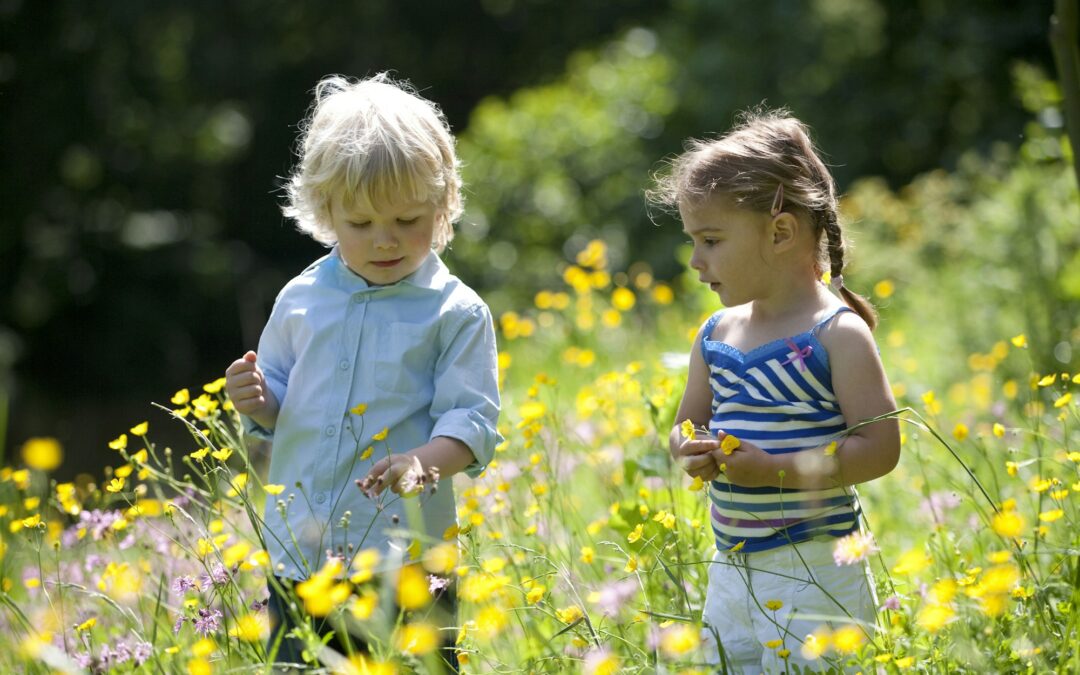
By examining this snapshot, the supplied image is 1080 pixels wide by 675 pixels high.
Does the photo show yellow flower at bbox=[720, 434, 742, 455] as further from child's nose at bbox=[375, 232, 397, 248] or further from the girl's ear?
child's nose at bbox=[375, 232, 397, 248]

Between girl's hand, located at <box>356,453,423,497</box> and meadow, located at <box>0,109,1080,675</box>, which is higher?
girl's hand, located at <box>356,453,423,497</box>

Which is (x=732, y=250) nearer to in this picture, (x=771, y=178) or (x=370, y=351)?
(x=771, y=178)

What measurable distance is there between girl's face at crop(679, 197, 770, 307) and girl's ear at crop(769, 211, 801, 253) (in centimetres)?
2

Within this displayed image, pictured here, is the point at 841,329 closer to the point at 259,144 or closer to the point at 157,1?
the point at 157,1

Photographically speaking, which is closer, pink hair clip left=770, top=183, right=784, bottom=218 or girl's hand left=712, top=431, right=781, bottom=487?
girl's hand left=712, top=431, right=781, bottom=487

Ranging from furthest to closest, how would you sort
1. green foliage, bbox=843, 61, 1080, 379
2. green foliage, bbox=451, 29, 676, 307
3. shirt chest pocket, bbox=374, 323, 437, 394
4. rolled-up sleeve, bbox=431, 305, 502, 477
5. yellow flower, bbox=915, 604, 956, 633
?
green foliage, bbox=451, 29, 676, 307 < green foliage, bbox=843, 61, 1080, 379 < shirt chest pocket, bbox=374, 323, 437, 394 < rolled-up sleeve, bbox=431, 305, 502, 477 < yellow flower, bbox=915, 604, 956, 633

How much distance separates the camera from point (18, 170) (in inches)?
569

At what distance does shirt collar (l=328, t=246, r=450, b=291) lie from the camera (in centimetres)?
249

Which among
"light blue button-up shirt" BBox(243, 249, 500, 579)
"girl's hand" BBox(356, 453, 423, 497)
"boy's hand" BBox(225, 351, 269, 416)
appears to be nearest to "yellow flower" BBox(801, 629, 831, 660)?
"girl's hand" BBox(356, 453, 423, 497)

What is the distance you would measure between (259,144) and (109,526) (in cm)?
1901

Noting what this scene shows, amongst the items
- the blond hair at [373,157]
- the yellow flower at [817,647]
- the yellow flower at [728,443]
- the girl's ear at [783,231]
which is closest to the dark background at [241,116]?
the blond hair at [373,157]

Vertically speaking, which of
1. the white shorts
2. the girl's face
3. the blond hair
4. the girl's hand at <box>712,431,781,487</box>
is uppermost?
the blond hair

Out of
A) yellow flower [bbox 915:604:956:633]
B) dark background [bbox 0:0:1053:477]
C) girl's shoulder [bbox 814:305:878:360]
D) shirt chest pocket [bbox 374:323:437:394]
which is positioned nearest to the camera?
yellow flower [bbox 915:604:956:633]

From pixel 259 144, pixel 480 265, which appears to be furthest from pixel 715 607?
pixel 259 144
